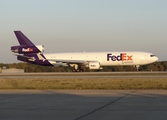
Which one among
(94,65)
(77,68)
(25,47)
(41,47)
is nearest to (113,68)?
(77,68)

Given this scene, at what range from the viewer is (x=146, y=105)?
13.9 m

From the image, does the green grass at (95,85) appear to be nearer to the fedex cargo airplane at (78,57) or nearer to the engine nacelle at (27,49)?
the fedex cargo airplane at (78,57)

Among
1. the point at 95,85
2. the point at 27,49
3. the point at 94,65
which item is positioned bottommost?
the point at 95,85

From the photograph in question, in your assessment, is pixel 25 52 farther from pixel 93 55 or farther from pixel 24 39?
pixel 93 55

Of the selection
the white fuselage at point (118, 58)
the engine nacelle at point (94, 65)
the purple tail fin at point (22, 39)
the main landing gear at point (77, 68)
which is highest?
the purple tail fin at point (22, 39)

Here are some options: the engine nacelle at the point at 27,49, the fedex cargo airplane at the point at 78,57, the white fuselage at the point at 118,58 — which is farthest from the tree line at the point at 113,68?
the engine nacelle at the point at 27,49

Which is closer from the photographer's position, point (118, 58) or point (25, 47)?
point (118, 58)

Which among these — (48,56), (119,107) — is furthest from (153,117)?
(48,56)

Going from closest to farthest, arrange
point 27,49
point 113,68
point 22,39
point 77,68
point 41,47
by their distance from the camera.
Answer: point 77,68
point 27,49
point 41,47
point 22,39
point 113,68

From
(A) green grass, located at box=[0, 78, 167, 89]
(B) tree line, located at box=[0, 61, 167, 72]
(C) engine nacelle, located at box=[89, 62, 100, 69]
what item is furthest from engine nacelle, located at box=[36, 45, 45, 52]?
(A) green grass, located at box=[0, 78, 167, 89]

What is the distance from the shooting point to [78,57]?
6084 cm

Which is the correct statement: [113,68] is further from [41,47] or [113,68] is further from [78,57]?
[41,47]

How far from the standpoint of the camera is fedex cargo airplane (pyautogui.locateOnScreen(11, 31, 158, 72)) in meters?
58.0

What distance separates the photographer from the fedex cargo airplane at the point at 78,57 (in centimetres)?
5797
